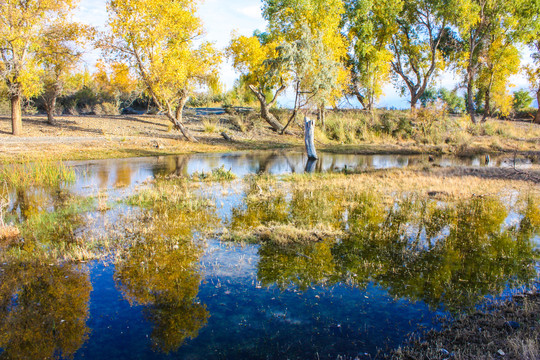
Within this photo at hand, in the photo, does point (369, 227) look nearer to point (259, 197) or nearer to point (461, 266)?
point (461, 266)

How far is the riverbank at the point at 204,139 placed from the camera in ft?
65.2

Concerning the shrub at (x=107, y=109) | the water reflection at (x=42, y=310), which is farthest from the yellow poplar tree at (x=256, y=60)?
the water reflection at (x=42, y=310)

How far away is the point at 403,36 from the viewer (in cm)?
3600

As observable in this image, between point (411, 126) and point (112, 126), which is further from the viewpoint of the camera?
point (411, 126)

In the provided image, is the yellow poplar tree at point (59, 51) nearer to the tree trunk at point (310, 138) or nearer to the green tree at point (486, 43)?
the tree trunk at point (310, 138)

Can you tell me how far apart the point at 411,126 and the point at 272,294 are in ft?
90.7

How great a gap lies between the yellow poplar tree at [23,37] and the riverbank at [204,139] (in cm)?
306

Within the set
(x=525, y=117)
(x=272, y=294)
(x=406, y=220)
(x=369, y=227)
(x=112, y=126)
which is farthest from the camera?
(x=525, y=117)

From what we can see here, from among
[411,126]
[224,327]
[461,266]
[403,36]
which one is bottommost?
[224,327]

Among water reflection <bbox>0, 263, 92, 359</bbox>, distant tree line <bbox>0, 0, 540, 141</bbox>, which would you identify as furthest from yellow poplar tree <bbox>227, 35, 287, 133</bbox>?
water reflection <bbox>0, 263, 92, 359</bbox>

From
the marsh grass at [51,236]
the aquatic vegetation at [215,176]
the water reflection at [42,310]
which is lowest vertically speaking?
the water reflection at [42,310]

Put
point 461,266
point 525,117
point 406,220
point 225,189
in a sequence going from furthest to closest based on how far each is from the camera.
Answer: point 525,117
point 225,189
point 406,220
point 461,266

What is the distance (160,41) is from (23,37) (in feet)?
23.0

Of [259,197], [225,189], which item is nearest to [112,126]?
[225,189]
